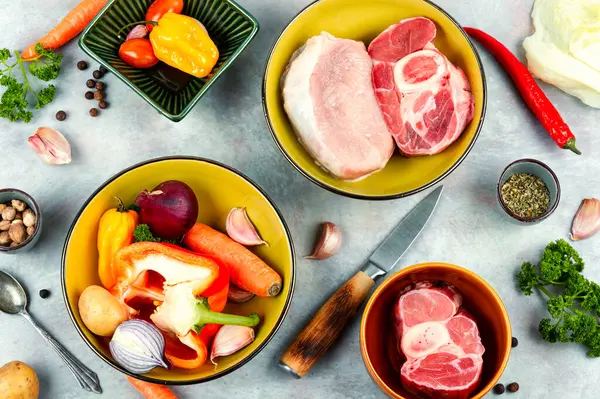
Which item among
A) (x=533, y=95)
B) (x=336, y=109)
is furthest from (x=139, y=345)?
(x=533, y=95)

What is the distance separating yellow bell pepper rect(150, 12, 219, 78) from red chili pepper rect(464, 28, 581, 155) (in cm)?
92

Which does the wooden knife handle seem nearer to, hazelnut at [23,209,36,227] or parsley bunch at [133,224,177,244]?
parsley bunch at [133,224,177,244]

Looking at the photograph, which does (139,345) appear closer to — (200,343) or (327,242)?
(200,343)

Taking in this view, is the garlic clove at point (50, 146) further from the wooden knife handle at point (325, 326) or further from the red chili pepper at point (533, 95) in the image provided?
the red chili pepper at point (533, 95)

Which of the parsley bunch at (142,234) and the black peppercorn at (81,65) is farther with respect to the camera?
the black peppercorn at (81,65)

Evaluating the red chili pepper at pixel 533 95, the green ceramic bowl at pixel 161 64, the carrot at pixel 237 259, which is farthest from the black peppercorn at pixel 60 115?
the red chili pepper at pixel 533 95

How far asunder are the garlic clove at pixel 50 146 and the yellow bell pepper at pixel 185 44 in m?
0.46

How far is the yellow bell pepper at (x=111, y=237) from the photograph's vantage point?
2.17 meters

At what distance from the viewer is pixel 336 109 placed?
223 cm

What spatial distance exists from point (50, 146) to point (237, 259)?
77 centimetres

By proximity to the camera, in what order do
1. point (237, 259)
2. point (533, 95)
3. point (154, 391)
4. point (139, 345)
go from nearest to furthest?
1. point (139, 345)
2. point (237, 259)
3. point (154, 391)
4. point (533, 95)

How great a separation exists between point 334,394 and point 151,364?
0.68 metres

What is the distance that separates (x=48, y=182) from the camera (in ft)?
8.23

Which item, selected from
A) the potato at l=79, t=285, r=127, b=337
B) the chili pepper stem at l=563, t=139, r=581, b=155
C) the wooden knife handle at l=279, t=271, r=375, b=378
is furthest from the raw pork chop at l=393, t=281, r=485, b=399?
the potato at l=79, t=285, r=127, b=337
